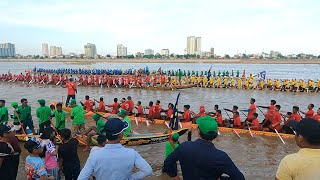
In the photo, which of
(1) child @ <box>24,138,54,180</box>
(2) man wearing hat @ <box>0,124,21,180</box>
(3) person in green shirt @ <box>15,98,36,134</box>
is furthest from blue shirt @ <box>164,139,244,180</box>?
(3) person in green shirt @ <box>15,98,36,134</box>

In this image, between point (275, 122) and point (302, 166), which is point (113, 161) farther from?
point (275, 122)

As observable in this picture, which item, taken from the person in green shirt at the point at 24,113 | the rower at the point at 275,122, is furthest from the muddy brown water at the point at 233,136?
the person in green shirt at the point at 24,113

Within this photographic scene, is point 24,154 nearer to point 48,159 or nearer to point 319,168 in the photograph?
point 48,159

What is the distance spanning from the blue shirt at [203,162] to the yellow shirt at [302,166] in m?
0.39

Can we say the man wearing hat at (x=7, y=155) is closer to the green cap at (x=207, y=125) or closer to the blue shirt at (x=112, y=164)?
the blue shirt at (x=112, y=164)

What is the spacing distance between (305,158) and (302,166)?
Answer: 2.9 inches

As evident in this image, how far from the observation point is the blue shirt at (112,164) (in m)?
3.00

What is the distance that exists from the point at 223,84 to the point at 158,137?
22903mm

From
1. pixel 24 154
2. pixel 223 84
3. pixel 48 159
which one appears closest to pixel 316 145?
pixel 48 159

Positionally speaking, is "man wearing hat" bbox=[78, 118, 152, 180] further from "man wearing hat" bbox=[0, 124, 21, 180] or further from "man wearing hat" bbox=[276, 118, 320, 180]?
"man wearing hat" bbox=[0, 124, 21, 180]

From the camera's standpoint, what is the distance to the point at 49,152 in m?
5.20

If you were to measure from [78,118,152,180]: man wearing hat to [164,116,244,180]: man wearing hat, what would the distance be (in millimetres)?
343

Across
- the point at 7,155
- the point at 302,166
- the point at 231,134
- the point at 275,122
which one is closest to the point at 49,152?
the point at 7,155

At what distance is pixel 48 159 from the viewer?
529 centimetres
